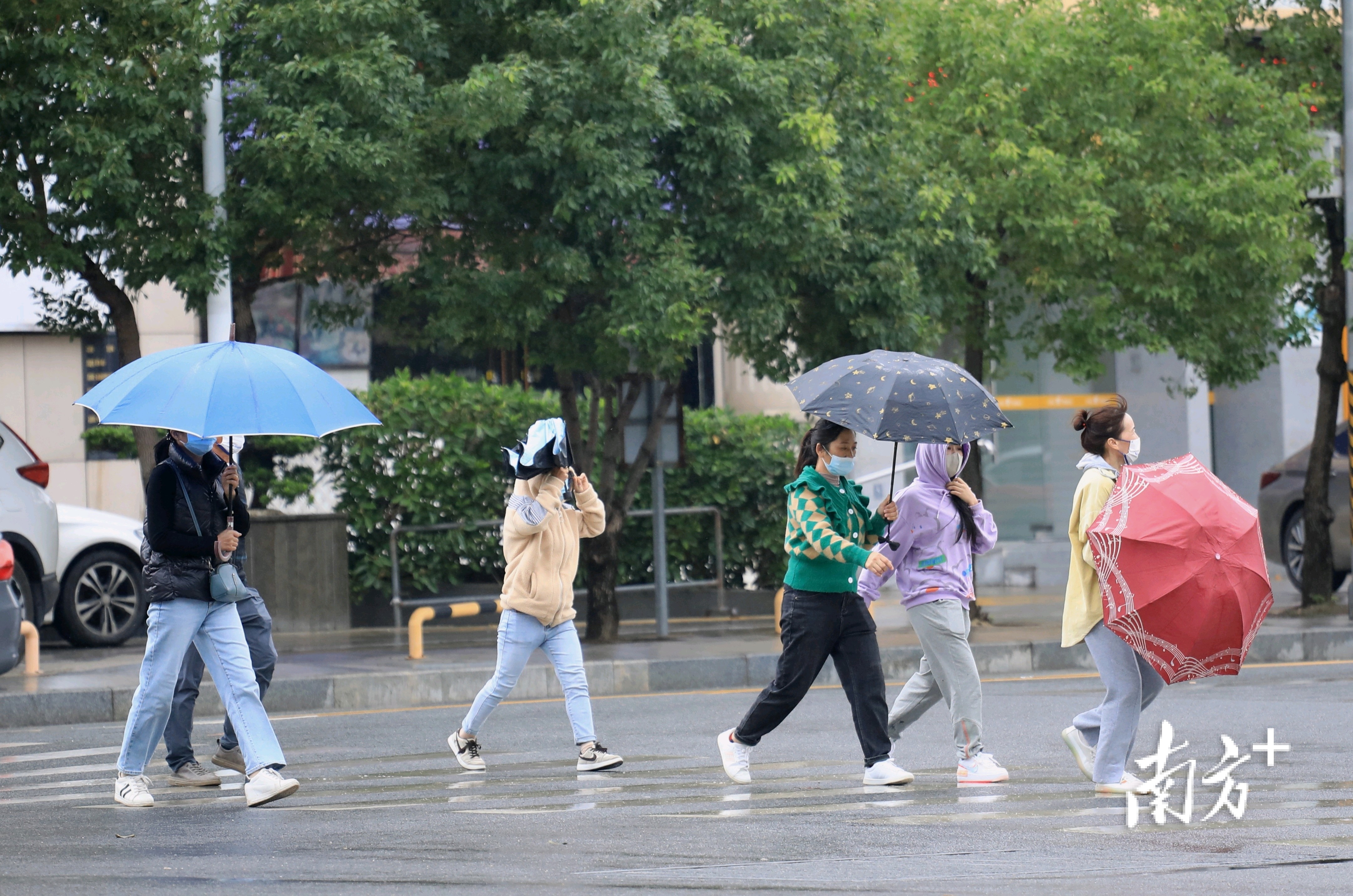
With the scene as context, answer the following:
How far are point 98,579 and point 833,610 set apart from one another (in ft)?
30.7

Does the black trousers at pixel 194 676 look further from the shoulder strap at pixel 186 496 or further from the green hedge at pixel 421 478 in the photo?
the green hedge at pixel 421 478

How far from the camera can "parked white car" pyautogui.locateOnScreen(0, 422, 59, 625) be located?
42.3 ft

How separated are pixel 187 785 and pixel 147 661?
2.83 feet

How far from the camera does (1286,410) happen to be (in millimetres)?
22656

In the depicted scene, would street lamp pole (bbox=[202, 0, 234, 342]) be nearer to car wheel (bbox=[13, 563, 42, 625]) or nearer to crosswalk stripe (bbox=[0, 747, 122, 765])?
car wheel (bbox=[13, 563, 42, 625])

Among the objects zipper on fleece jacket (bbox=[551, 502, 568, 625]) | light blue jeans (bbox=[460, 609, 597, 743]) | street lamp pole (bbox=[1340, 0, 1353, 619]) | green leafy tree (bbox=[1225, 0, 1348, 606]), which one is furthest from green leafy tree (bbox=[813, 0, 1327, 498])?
light blue jeans (bbox=[460, 609, 597, 743])

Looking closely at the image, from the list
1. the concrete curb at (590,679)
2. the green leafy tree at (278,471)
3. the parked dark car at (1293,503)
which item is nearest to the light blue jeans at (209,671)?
the concrete curb at (590,679)

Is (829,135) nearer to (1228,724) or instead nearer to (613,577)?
(613,577)

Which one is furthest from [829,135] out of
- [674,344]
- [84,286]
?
[84,286]

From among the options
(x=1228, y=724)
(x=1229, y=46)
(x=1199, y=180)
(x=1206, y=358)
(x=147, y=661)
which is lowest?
(x=1228, y=724)

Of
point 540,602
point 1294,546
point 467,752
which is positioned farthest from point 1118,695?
point 1294,546

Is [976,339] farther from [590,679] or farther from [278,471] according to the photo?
[278,471]

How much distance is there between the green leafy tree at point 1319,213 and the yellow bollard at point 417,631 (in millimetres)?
7989

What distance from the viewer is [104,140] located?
38.7 ft
